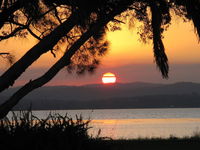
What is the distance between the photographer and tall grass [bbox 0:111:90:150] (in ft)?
29.4

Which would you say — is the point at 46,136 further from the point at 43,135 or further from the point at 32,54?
the point at 32,54

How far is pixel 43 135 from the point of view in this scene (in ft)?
29.8

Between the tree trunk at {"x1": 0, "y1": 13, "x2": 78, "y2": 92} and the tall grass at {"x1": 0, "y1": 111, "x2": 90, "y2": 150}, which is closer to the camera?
the tall grass at {"x1": 0, "y1": 111, "x2": 90, "y2": 150}

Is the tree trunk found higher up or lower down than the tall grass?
higher up

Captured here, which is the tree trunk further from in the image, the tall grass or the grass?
the tall grass

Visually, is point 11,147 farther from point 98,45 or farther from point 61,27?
point 98,45

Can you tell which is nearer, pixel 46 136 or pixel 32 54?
pixel 46 136

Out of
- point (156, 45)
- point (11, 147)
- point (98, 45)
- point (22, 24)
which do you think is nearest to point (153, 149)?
point (98, 45)

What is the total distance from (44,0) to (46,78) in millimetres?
1803

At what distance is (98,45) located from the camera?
15.4 m

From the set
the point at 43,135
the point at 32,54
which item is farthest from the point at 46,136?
the point at 32,54

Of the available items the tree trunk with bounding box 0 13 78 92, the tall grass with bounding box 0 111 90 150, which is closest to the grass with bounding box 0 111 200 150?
the tall grass with bounding box 0 111 90 150

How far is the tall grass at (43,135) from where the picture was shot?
8.96 meters

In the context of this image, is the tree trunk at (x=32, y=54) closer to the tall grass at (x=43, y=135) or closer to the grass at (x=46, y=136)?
the grass at (x=46, y=136)
